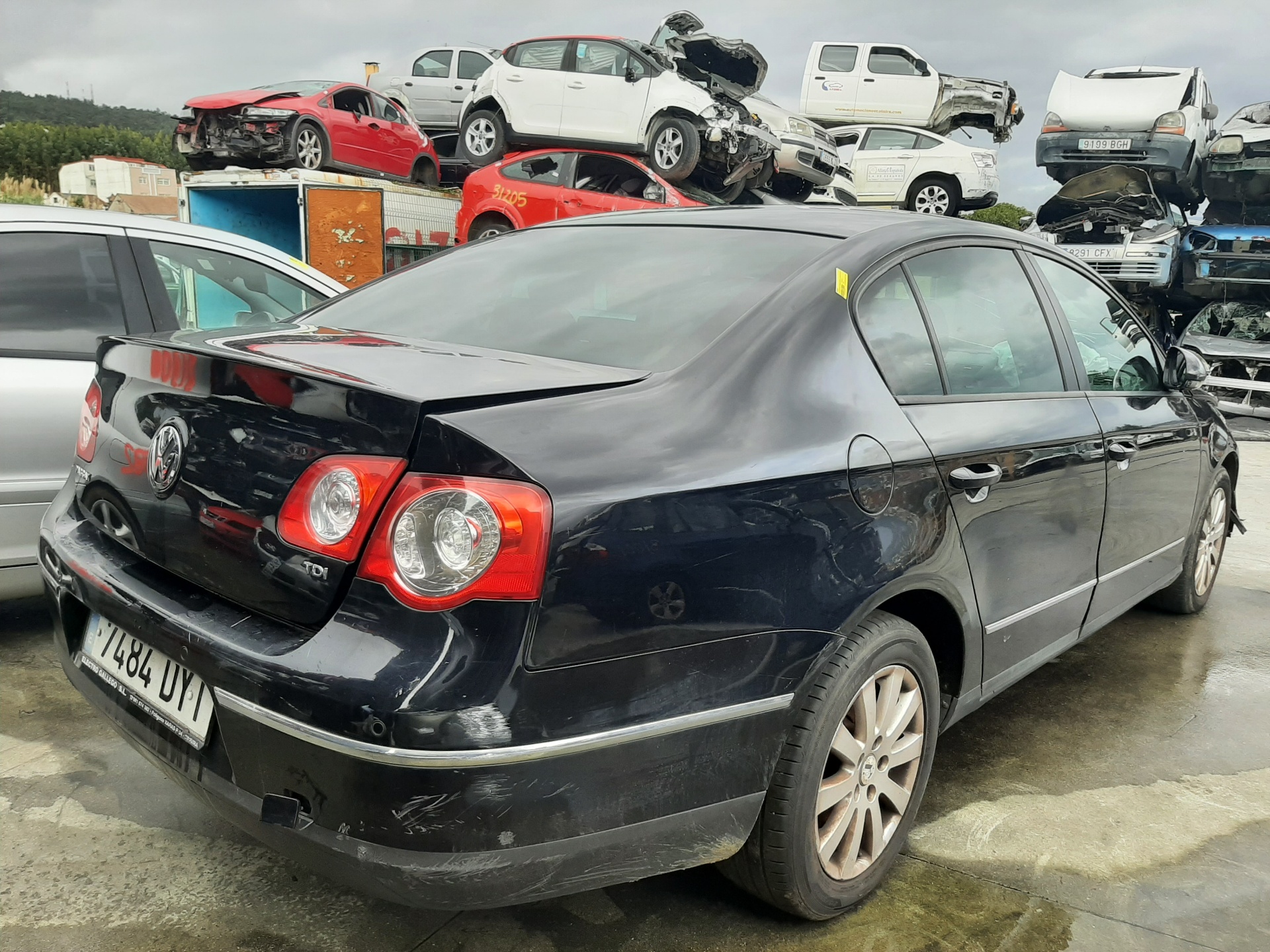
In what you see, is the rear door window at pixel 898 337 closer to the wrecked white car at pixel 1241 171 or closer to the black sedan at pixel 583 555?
the black sedan at pixel 583 555

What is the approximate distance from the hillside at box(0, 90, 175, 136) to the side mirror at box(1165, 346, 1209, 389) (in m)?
76.5

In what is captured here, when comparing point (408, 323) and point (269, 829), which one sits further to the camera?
point (408, 323)

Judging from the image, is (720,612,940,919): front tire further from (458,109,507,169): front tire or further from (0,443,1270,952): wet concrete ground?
(458,109,507,169): front tire

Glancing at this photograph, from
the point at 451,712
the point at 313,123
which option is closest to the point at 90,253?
the point at 451,712

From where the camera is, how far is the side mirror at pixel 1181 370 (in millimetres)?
3754

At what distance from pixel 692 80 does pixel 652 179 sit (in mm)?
2334

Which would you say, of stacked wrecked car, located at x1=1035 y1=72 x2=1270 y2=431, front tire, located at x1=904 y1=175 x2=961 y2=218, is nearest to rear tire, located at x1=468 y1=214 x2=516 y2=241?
stacked wrecked car, located at x1=1035 y1=72 x2=1270 y2=431

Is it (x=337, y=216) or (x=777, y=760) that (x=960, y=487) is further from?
(x=337, y=216)

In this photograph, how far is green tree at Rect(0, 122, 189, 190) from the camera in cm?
4203

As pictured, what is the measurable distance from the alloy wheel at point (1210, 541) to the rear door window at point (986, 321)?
1787 millimetres

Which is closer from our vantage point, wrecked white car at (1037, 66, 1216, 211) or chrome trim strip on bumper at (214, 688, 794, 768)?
chrome trim strip on bumper at (214, 688, 794, 768)

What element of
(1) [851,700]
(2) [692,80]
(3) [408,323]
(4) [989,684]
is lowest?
(4) [989,684]

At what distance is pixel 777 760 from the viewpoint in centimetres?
197

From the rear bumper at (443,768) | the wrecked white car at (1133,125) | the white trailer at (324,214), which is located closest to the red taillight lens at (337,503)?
the rear bumper at (443,768)
